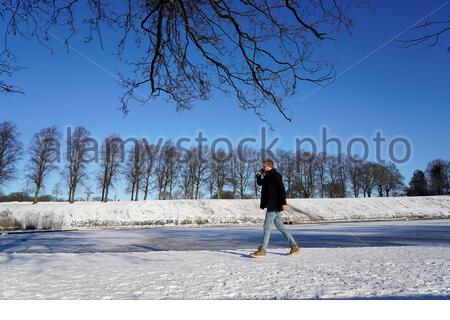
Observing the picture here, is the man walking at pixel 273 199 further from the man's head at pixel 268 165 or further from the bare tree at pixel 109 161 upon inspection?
the bare tree at pixel 109 161

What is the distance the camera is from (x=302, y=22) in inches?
197

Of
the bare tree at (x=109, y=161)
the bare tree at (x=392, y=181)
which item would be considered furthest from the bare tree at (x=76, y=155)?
the bare tree at (x=392, y=181)

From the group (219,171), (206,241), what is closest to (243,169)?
(219,171)

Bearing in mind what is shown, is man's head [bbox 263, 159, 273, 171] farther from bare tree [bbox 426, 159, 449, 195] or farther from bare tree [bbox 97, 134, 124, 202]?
bare tree [bbox 426, 159, 449, 195]

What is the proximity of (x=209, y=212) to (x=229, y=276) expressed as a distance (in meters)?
31.8

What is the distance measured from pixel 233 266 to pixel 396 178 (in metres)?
84.6

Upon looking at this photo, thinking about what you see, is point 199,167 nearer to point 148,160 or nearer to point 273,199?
point 148,160

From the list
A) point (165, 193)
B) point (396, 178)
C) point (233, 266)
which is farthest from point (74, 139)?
point (396, 178)

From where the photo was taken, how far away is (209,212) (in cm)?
3612

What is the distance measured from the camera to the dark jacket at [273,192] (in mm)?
6953

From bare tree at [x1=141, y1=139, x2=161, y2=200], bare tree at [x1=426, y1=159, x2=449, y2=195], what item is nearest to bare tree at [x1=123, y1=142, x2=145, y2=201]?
bare tree at [x1=141, y1=139, x2=161, y2=200]

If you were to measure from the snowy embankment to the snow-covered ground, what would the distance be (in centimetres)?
2394
